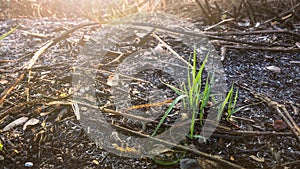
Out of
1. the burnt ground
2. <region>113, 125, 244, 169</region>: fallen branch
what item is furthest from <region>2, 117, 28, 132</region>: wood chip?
<region>113, 125, 244, 169</region>: fallen branch

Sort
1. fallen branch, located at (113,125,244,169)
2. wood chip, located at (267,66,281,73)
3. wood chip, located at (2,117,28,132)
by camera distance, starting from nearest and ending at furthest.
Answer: fallen branch, located at (113,125,244,169), wood chip, located at (2,117,28,132), wood chip, located at (267,66,281,73)

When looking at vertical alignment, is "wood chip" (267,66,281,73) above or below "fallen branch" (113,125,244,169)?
above

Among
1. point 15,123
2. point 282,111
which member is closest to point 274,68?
point 282,111

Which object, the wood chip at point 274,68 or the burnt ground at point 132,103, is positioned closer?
the burnt ground at point 132,103

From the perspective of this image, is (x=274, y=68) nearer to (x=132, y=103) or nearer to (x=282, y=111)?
(x=282, y=111)

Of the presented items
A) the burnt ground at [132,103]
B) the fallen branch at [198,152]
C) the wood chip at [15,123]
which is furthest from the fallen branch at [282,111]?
the wood chip at [15,123]

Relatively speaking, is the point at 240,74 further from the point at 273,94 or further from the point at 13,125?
the point at 13,125

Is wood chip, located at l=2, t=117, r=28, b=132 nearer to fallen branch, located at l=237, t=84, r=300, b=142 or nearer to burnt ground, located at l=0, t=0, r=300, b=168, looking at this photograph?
burnt ground, located at l=0, t=0, r=300, b=168

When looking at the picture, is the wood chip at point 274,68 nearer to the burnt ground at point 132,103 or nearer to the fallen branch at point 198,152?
the burnt ground at point 132,103

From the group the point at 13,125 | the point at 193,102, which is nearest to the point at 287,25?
the point at 193,102
